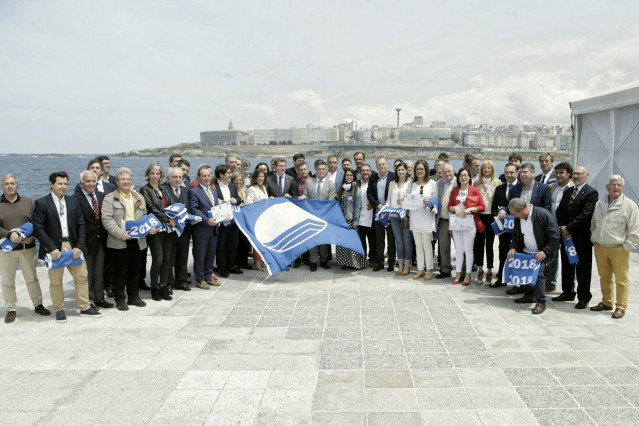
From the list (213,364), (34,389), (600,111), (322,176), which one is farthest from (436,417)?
(600,111)

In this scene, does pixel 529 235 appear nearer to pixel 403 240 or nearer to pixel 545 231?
pixel 545 231

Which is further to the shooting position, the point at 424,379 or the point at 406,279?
the point at 406,279

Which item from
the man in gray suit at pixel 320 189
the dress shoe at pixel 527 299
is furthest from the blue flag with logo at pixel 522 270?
the man in gray suit at pixel 320 189

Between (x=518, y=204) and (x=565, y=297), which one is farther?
(x=565, y=297)

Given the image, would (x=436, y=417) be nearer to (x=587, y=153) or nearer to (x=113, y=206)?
(x=113, y=206)

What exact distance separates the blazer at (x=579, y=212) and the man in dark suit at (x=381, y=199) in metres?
2.72

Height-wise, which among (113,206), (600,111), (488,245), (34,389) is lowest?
(34,389)

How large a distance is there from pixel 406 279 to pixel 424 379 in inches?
139

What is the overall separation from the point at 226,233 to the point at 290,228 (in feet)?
3.55

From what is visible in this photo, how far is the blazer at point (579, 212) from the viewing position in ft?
20.5

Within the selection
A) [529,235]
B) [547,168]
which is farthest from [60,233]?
[547,168]

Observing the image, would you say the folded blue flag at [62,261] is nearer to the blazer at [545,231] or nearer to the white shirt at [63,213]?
the white shirt at [63,213]

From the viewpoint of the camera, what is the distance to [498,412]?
12.5 feet

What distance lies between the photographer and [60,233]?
590cm
